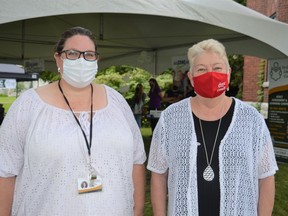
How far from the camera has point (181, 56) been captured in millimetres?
9641

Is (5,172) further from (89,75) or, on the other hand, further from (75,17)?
(75,17)

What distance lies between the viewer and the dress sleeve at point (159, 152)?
2.22 metres

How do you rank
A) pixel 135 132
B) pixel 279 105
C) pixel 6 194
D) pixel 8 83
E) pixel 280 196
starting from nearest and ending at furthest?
pixel 6 194, pixel 135 132, pixel 280 196, pixel 8 83, pixel 279 105

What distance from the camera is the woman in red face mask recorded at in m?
2.04

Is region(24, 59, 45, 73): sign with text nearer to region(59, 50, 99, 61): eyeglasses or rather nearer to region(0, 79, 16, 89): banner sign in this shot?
region(0, 79, 16, 89): banner sign

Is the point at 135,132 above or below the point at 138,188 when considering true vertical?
above

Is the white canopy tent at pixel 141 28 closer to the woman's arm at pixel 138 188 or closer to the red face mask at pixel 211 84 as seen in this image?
the woman's arm at pixel 138 188

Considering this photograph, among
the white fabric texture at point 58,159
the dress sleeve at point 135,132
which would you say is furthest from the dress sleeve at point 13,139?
the dress sleeve at point 135,132

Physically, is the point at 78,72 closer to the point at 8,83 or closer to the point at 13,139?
the point at 13,139

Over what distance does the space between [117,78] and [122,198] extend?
21330 mm

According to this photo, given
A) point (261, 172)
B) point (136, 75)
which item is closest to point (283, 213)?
point (261, 172)

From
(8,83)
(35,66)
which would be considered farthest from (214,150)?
(35,66)

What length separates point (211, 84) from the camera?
80.0 inches

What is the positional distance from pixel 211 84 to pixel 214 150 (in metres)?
0.35
